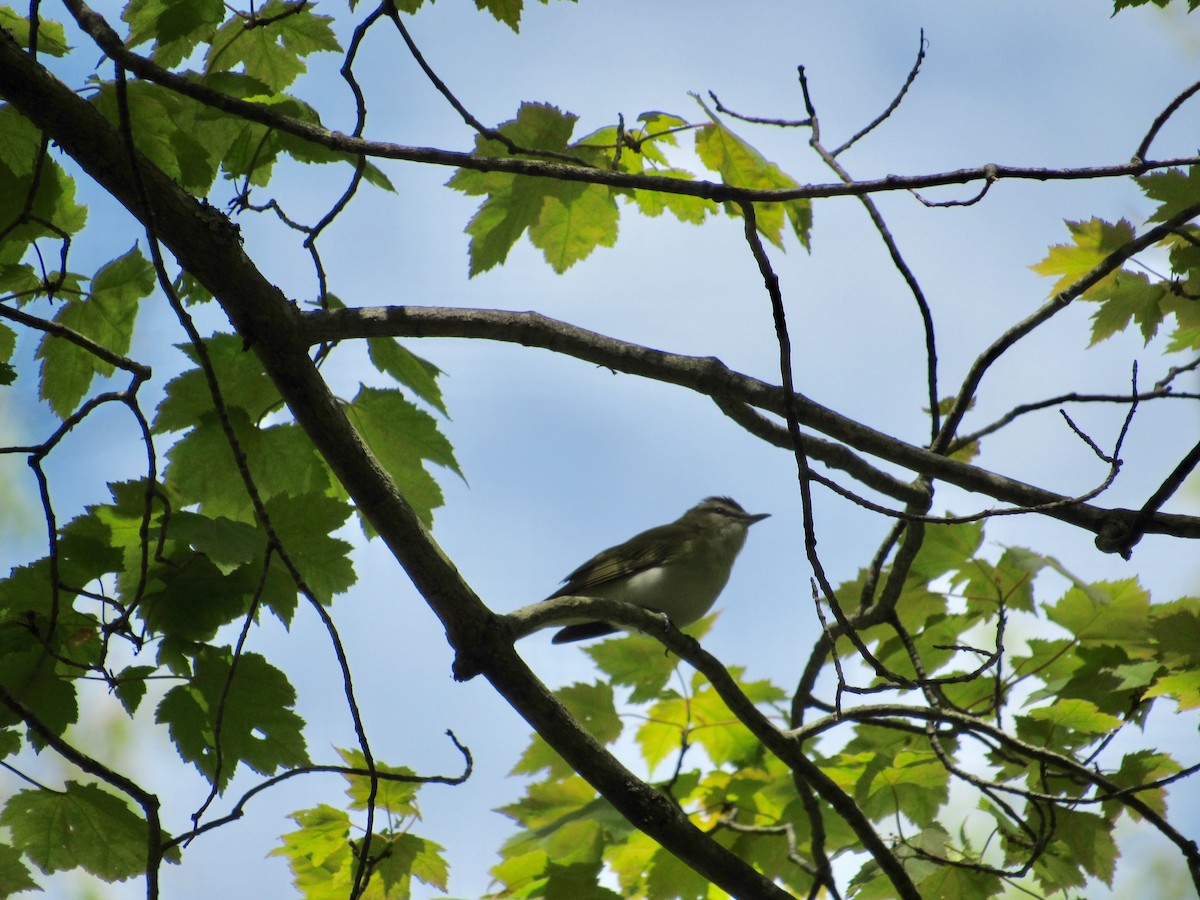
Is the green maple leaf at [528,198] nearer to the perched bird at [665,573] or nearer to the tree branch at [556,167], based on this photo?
the tree branch at [556,167]

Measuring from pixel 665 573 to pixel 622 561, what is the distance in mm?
271

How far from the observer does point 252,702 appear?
2.22 meters

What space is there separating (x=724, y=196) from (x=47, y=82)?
1360 millimetres

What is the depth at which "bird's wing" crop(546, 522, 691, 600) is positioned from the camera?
5750 mm

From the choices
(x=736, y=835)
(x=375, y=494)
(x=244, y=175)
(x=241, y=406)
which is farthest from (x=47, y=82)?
(x=736, y=835)

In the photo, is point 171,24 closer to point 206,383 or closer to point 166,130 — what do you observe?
point 166,130

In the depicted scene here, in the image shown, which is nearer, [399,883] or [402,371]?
[402,371]

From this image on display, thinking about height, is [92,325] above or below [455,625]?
above

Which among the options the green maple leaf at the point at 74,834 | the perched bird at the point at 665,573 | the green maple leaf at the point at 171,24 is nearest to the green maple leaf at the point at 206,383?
the green maple leaf at the point at 171,24

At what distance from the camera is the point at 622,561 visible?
580 cm

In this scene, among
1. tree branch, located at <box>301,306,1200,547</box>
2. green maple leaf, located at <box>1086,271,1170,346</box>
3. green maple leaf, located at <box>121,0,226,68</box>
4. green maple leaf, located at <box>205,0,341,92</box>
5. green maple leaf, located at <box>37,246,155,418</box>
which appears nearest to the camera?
tree branch, located at <box>301,306,1200,547</box>

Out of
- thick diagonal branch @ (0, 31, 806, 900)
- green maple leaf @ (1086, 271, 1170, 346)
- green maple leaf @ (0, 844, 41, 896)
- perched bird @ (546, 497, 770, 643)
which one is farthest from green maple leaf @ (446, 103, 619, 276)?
perched bird @ (546, 497, 770, 643)

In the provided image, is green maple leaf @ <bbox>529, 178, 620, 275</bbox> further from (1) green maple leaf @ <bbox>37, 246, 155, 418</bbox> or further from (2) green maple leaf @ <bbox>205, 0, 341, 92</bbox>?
(1) green maple leaf @ <bbox>37, 246, 155, 418</bbox>

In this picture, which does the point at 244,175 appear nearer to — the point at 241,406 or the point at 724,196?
the point at 241,406
